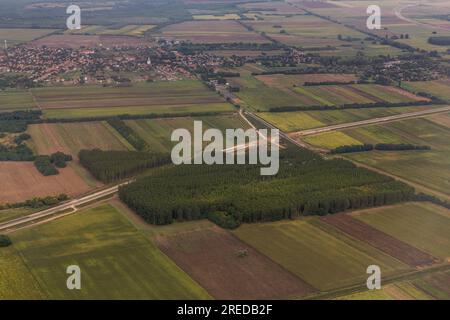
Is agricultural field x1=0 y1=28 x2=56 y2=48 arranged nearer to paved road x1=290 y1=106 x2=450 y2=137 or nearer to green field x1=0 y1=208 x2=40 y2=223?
paved road x1=290 y1=106 x2=450 y2=137

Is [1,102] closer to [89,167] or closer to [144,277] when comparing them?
[89,167]

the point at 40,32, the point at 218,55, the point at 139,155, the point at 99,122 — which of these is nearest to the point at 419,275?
the point at 139,155

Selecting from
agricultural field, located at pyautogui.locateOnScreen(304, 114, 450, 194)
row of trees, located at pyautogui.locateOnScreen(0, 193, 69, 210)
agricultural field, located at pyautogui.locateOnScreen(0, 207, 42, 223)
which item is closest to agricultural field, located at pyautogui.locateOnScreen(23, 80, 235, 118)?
agricultural field, located at pyautogui.locateOnScreen(304, 114, 450, 194)

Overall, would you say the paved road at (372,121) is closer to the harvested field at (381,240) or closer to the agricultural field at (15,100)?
the harvested field at (381,240)

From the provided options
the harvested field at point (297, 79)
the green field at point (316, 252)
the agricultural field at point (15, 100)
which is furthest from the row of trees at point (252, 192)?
the harvested field at point (297, 79)

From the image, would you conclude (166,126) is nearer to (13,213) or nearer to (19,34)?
(13,213)

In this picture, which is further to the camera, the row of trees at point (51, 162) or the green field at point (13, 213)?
the row of trees at point (51, 162)
